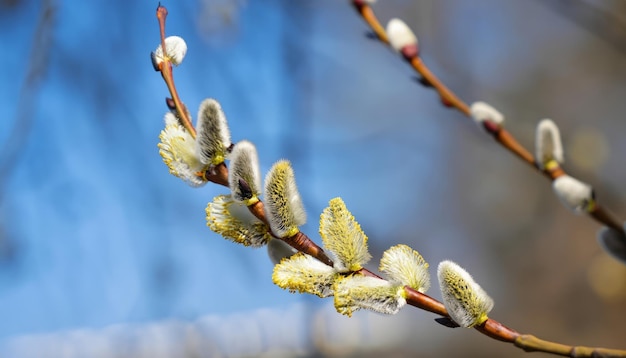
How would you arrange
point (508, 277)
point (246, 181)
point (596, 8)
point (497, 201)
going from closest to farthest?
point (246, 181)
point (596, 8)
point (508, 277)
point (497, 201)

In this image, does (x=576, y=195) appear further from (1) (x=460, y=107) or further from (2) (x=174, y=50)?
(2) (x=174, y=50)

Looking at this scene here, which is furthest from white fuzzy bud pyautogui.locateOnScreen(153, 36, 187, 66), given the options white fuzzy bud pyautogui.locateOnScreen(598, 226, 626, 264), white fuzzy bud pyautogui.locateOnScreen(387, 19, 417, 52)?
white fuzzy bud pyautogui.locateOnScreen(598, 226, 626, 264)

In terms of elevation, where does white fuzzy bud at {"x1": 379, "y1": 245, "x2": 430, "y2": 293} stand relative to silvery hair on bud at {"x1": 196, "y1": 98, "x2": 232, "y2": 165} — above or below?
below

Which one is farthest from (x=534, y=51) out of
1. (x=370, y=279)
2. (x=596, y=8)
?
(x=370, y=279)

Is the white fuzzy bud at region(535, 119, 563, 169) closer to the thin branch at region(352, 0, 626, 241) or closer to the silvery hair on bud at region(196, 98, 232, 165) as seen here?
the thin branch at region(352, 0, 626, 241)

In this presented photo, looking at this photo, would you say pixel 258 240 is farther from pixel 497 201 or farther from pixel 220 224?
pixel 497 201

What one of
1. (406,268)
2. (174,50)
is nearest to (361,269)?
(406,268)
